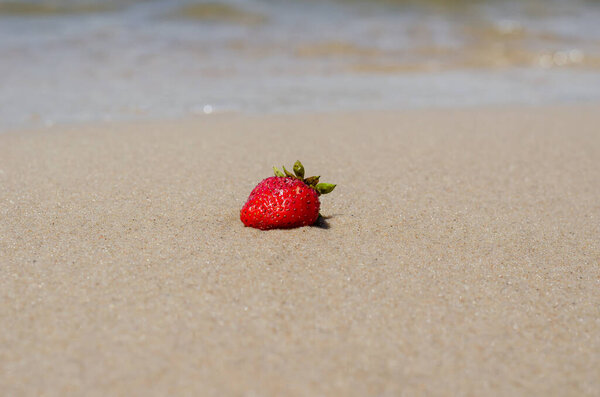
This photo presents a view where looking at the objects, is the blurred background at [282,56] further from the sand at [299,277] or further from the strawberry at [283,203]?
the strawberry at [283,203]

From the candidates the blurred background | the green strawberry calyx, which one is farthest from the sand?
the blurred background

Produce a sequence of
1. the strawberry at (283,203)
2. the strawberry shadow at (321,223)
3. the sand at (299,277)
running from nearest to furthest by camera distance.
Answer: the sand at (299,277), the strawberry at (283,203), the strawberry shadow at (321,223)

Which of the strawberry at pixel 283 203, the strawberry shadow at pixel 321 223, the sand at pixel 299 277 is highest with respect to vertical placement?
the strawberry at pixel 283 203

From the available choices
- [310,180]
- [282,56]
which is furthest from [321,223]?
[282,56]

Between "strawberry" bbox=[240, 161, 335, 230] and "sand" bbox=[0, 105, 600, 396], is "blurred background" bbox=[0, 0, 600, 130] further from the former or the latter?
"strawberry" bbox=[240, 161, 335, 230]

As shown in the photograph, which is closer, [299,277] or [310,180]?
[299,277]

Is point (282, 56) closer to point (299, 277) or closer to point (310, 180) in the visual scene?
point (310, 180)

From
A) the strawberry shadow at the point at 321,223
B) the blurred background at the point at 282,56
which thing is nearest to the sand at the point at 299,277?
the strawberry shadow at the point at 321,223
